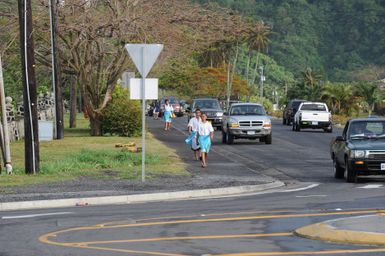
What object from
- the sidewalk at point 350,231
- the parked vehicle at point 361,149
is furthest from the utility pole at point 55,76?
the sidewalk at point 350,231

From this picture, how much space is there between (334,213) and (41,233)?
4.98 metres

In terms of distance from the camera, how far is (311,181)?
81.9ft

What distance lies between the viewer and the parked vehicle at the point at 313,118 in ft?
178

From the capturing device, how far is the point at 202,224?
579 inches

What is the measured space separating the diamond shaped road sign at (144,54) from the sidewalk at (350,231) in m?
9.05

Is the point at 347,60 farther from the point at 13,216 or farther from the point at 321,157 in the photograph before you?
the point at 13,216

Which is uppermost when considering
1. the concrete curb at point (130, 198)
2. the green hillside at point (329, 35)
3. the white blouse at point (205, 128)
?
the green hillside at point (329, 35)

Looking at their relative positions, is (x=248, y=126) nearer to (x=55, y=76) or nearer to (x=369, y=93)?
(x=55, y=76)

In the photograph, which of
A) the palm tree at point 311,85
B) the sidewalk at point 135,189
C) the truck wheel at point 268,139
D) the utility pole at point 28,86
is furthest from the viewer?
the palm tree at point 311,85

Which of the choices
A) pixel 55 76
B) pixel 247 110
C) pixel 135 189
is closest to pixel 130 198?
pixel 135 189

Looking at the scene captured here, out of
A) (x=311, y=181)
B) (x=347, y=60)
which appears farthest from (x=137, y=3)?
(x=347, y=60)

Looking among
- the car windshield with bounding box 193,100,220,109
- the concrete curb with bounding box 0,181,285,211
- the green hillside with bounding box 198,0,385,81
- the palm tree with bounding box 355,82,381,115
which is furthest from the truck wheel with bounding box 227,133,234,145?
the green hillside with bounding box 198,0,385,81

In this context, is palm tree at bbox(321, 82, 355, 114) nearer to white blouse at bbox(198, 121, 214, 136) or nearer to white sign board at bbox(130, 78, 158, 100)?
white blouse at bbox(198, 121, 214, 136)

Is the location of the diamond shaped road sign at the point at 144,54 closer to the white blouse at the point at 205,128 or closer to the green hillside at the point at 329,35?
the white blouse at the point at 205,128
